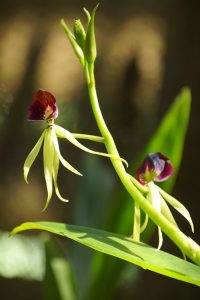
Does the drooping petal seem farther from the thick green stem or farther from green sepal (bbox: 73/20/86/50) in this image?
green sepal (bbox: 73/20/86/50)

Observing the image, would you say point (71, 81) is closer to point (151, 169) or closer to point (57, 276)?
point (57, 276)

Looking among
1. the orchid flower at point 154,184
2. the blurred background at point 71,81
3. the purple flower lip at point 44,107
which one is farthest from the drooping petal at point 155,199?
the blurred background at point 71,81

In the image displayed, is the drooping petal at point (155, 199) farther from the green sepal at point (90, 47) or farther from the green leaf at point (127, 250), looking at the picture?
the green sepal at point (90, 47)

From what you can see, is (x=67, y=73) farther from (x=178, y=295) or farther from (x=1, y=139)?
(x=178, y=295)

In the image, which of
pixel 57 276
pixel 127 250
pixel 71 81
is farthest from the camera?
pixel 71 81

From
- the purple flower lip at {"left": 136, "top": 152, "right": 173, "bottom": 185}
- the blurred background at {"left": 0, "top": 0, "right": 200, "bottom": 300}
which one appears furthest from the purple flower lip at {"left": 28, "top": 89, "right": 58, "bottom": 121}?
the blurred background at {"left": 0, "top": 0, "right": 200, "bottom": 300}

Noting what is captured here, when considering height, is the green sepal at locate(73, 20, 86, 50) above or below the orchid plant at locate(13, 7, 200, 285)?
above

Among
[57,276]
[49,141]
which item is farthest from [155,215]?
[57,276]

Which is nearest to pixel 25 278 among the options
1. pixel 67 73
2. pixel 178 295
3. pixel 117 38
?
pixel 178 295
